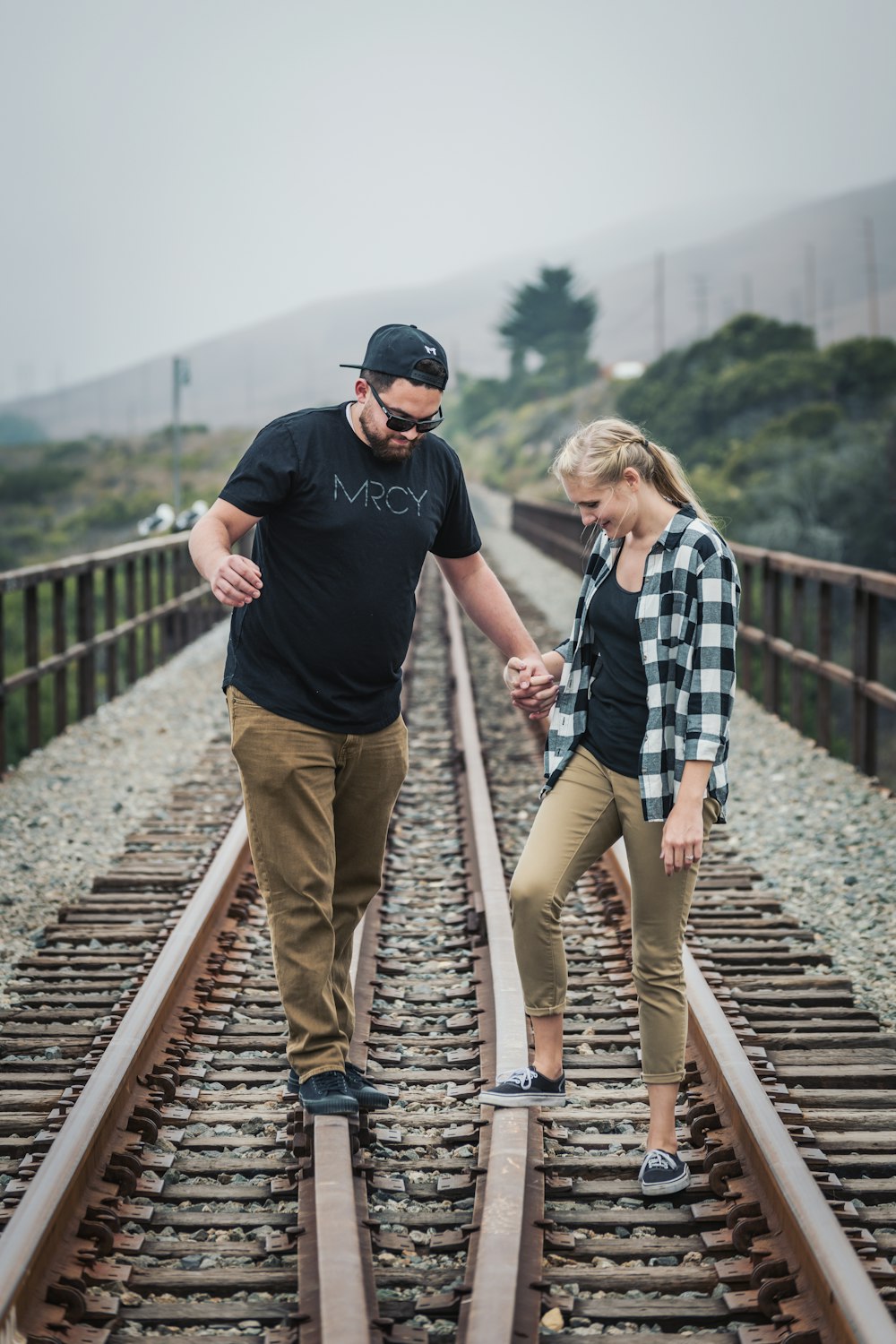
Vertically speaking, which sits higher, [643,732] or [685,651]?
[685,651]

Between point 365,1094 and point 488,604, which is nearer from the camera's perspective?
point 365,1094

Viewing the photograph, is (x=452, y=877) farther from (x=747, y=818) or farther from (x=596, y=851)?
(x=596, y=851)

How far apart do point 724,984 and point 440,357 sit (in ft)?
8.18

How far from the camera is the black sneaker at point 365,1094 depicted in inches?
152

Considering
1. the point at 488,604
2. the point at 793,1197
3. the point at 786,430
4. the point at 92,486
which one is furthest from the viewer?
the point at 92,486

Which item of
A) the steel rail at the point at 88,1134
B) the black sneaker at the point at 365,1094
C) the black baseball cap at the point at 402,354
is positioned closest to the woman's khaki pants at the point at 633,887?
the black sneaker at the point at 365,1094

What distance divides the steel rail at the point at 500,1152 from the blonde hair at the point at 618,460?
1.60 metres

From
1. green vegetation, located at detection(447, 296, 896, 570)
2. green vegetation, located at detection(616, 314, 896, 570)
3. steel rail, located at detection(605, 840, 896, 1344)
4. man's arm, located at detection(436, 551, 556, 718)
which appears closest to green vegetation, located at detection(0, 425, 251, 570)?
Result: green vegetation, located at detection(447, 296, 896, 570)

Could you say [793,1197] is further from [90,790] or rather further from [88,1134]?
[90,790]

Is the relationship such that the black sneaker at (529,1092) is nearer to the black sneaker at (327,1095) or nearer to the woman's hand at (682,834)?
the black sneaker at (327,1095)

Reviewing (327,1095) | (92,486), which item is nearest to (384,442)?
(327,1095)

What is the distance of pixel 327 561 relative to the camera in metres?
3.51

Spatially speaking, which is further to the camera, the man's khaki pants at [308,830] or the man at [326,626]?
the man's khaki pants at [308,830]

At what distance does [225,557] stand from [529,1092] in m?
1.65
